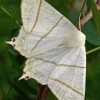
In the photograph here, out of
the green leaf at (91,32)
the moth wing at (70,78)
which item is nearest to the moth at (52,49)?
the moth wing at (70,78)

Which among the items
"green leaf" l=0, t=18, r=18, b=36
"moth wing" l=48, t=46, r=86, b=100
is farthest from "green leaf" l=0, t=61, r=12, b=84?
"moth wing" l=48, t=46, r=86, b=100

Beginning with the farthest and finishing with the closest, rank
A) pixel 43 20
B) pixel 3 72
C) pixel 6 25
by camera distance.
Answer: pixel 3 72 < pixel 6 25 < pixel 43 20

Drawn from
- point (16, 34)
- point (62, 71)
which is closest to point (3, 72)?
point (16, 34)

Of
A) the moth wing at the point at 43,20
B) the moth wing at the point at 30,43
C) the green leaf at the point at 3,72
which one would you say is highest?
the moth wing at the point at 43,20

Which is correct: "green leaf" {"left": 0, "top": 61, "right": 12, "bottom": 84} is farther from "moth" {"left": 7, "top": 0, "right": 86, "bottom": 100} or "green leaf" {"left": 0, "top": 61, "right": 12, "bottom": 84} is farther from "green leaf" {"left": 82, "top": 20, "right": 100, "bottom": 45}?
"green leaf" {"left": 82, "top": 20, "right": 100, "bottom": 45}

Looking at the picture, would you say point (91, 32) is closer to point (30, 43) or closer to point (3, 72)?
point (30, 43)

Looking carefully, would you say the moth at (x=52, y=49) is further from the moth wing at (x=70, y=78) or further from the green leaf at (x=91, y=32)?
the green leaf at (x=91, y=32)

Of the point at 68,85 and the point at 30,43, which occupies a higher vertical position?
the point at 30,43
